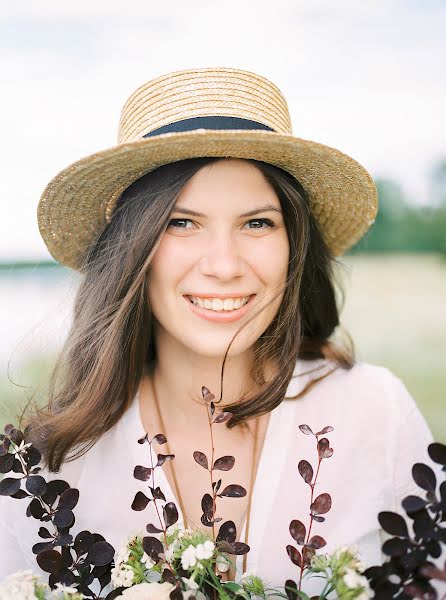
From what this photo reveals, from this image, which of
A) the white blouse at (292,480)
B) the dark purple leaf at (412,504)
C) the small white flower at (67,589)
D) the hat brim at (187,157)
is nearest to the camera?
the dark purple leaf at (412,504)

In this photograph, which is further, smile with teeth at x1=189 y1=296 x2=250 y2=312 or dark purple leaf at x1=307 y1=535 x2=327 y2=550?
smile with teeth at x1=189 y1=296 x2=250 y2=312

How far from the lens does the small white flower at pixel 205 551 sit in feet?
3.21

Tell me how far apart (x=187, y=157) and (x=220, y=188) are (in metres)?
0.10

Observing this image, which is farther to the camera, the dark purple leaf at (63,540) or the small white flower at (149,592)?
the dark purple leaf at (63,540)

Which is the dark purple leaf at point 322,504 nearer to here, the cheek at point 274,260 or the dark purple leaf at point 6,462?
the dark purple leaf at point 6,462

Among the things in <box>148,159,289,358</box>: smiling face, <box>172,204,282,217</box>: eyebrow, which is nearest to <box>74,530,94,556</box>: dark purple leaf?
<box>148,159,289,358</box>: smiling face

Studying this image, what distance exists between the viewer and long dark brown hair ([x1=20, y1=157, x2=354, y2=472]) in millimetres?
1645

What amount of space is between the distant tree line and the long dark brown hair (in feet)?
5.85

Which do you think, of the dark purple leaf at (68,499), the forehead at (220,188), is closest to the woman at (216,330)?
the forehead at (220,188)

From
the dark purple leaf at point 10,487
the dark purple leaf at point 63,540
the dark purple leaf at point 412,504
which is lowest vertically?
the dark purple leaf at point 63,540

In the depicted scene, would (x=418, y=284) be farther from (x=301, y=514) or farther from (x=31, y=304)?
(x=301, y=514)

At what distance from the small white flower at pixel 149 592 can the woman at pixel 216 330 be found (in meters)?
0.50

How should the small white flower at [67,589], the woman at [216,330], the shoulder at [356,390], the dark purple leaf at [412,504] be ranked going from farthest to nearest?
the shoulder at [356,390], the woman at [216,330], the small white flower at [67,589], the dark purple leaf at [412,504]

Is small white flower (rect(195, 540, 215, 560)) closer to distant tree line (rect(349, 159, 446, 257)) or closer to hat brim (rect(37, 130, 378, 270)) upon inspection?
hat brim (rect(37, 130, 378, 270))
